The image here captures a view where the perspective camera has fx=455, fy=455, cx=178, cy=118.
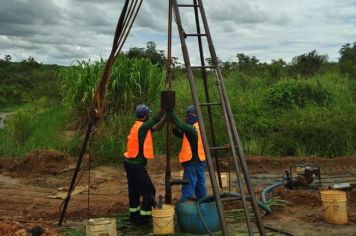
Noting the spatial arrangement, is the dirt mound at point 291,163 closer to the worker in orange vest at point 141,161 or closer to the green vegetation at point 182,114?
the green vegetation at point 182,114

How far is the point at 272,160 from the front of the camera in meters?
12.1

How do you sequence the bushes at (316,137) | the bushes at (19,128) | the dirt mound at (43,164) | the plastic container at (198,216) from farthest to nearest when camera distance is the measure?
the bushes at (19,128)
the bushes at (316,137)
the dirt mound at (43,164)
the plastic container at (198,216)

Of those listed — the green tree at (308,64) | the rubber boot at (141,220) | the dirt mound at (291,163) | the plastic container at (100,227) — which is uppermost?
the green tree at (308,64)

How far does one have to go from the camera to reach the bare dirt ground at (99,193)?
7.13 metres

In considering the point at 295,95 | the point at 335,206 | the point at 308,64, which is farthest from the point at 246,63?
the point at 335,206

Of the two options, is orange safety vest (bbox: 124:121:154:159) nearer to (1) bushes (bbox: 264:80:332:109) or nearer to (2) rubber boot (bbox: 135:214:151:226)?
(2) rubber boot (bbox: 135:214:151:226)

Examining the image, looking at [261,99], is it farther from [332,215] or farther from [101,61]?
[332,215]

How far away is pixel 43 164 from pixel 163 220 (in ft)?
22.1

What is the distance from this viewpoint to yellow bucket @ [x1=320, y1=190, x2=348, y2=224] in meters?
6.95

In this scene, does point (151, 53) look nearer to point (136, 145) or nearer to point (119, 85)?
point (119, 85)

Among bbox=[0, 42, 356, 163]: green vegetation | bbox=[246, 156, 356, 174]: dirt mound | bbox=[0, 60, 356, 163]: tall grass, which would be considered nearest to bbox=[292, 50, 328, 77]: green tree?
bbox=[0, 42, 356, 163]: green vegetation

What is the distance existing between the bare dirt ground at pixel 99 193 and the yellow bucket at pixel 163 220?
4.76 ft

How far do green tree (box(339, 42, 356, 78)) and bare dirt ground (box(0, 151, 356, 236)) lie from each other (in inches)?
→ 503

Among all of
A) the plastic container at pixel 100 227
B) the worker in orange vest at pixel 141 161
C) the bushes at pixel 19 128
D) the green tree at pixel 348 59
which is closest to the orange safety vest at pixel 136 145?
the worker in orange vest at pixel 141 161
